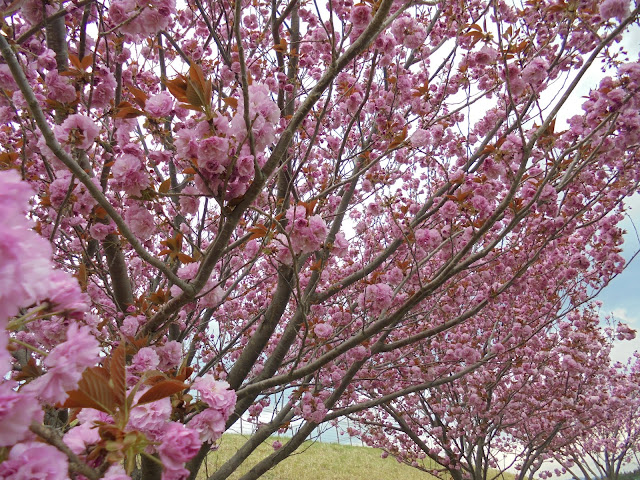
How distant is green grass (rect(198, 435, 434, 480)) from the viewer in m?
9.82

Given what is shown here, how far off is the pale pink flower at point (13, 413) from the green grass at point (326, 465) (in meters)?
9.29

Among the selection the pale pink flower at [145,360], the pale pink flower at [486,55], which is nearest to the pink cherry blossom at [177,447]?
the pale pink flower at [145,360]

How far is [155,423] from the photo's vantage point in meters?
0.99

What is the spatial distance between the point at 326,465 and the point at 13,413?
464 inches

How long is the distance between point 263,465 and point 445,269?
7.06 feet

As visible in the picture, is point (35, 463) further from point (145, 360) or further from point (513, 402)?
point (513, 402)

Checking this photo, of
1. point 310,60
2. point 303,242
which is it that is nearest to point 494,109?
point 310,60

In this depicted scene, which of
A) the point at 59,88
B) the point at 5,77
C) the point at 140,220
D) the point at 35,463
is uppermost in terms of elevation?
the point at 5,77

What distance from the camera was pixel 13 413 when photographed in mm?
598

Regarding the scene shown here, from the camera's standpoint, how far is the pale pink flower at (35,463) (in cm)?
63

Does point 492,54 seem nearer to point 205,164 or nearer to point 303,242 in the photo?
point 303,242

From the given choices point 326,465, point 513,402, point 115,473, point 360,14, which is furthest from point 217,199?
point 326,465

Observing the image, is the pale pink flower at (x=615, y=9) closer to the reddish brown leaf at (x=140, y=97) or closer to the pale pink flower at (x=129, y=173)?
the reddish brown leaf at (x=140, y=97)

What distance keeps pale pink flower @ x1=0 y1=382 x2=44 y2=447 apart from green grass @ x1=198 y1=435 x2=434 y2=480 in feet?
30.5
